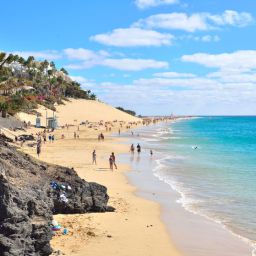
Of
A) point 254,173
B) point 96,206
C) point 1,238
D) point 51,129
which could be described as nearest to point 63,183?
point 96,206

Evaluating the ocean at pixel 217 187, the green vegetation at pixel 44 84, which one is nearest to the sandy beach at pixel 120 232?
the ocean at pixel 217 187

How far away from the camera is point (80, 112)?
11056 centimetres

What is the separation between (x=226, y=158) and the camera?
40594 mm

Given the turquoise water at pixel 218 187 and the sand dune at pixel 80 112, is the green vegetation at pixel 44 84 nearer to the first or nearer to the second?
the sand dune at pixel 80 112

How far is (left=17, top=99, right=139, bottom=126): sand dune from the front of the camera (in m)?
93.1

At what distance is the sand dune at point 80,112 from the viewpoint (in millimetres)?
93119

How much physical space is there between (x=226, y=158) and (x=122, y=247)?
96.1ft

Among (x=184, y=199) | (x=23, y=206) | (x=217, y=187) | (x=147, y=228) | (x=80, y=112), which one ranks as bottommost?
(x=147, y=228)

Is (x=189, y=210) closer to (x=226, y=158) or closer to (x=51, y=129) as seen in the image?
(x=226, y=158)

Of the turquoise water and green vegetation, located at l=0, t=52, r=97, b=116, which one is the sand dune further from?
the turquoise water

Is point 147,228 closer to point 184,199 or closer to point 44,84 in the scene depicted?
point 184,199

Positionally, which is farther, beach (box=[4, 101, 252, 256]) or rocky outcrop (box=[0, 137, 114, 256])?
beach (box=[4, 101, 252, 256])

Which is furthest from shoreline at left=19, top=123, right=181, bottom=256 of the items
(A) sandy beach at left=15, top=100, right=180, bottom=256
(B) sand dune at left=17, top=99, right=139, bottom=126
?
(B) sand dune at left=17, top=99, right=139, bottom=126

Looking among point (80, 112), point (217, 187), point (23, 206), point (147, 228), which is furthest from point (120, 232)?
point (80, 112)
